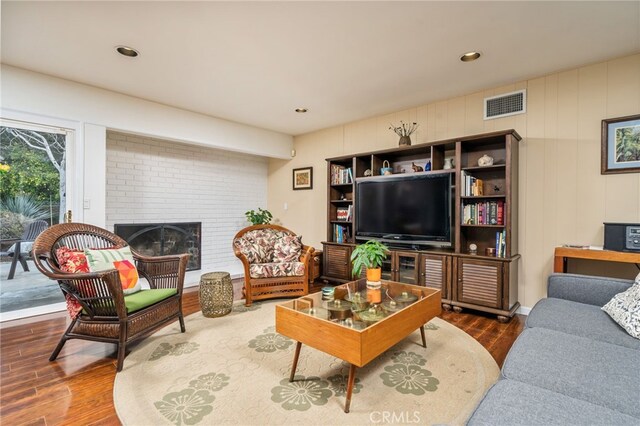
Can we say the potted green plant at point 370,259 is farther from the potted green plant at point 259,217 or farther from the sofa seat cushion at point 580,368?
the potted green plant at point 259,217

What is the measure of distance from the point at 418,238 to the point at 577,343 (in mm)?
2189

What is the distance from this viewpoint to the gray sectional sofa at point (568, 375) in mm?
991

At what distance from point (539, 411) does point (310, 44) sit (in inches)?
105

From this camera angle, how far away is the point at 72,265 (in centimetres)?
227

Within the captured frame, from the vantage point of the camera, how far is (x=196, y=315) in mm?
3148

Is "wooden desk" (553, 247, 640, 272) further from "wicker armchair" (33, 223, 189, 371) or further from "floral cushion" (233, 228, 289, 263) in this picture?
"wicker armchair" (33, 223, 189, 371)

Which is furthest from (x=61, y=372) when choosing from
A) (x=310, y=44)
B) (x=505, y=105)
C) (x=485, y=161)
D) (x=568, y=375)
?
(x=505, y=105)

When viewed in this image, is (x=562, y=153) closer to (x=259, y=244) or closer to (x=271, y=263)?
(x=271, y=263)

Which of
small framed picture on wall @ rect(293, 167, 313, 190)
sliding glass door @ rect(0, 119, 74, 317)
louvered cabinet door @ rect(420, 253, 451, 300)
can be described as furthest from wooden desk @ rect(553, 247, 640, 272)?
sliding glass door @ rect(0, 119, 74, 317)

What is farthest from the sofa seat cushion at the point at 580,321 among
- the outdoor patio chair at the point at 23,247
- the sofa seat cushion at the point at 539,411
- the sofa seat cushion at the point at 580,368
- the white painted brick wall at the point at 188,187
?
the outdoor patio chair at the point at 23,247

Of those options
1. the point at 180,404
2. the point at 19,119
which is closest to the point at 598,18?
the point at 180,404

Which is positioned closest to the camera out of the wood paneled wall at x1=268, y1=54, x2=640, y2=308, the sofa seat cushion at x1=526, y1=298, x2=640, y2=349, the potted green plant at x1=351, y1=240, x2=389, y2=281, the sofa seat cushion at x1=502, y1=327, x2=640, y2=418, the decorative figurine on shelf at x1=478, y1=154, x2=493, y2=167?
the sofa seat cushion at x1=502, y1=327, x2=640, y2=418

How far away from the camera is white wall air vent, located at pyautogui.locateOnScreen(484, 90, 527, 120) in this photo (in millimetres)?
3209

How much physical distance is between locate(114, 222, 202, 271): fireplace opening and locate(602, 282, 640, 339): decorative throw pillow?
471 centimetres
